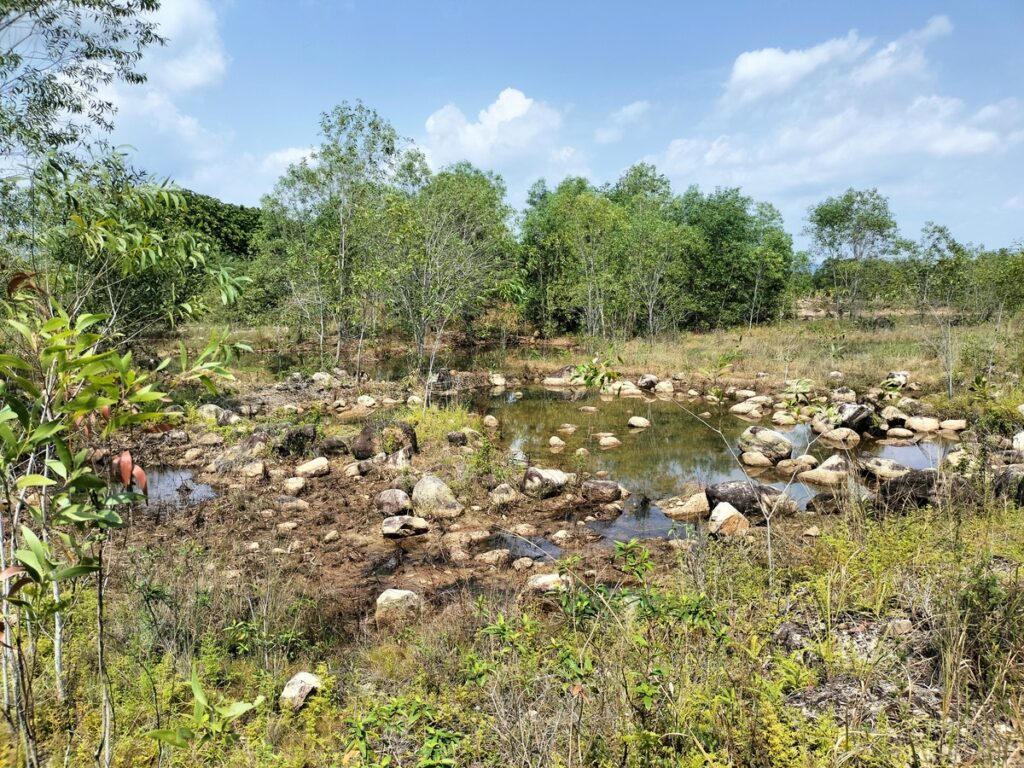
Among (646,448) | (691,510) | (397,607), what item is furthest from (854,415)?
(397,607)

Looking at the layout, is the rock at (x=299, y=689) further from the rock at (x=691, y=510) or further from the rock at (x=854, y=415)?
the rock at (x=854, y=415)

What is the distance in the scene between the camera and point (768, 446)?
11.4 m

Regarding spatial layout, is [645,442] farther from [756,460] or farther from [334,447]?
[334,447]

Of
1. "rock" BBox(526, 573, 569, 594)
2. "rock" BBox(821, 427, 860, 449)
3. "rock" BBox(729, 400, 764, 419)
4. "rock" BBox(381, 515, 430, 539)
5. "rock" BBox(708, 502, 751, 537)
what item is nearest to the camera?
"rock" BBox(526, 573, 569, 594)

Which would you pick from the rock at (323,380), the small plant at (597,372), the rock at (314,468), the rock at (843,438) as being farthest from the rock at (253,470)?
the rock at (843,438)

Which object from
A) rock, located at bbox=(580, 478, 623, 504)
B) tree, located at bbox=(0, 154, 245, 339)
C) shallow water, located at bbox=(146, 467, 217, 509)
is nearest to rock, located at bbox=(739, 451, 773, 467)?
rock, located at bbox=(580, 478, 623, 504)

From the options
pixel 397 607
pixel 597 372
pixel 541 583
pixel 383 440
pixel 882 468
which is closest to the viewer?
pixel 597 372

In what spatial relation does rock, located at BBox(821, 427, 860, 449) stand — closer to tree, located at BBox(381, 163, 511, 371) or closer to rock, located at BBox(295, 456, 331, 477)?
tree, located at BBox(381, 163, 511, 371)

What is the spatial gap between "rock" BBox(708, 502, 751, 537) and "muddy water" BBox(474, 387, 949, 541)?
1.75 ft

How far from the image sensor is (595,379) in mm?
3471

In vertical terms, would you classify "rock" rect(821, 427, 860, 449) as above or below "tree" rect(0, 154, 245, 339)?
below

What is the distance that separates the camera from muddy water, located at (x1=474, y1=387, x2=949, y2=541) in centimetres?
895

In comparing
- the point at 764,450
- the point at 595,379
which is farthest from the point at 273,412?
the point at 595,379

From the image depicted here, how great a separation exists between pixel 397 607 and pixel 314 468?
5103 mm
